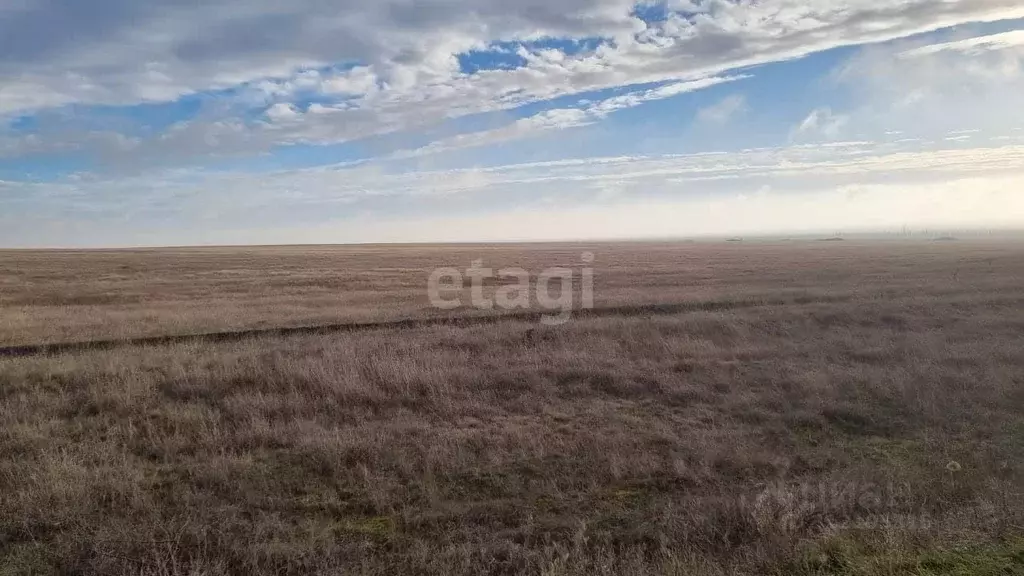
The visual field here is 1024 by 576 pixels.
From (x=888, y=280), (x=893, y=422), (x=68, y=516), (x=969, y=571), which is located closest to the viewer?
(x=969, y=571)

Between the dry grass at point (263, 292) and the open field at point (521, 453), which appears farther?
the dry grass at point (263, 292)

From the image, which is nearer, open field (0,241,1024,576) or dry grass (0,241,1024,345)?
open field (0,241,1024,576)

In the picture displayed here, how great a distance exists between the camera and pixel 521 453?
8648 mm

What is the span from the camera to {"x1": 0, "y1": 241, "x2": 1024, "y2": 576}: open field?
5.65 m

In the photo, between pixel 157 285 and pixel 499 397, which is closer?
pixel 499 397

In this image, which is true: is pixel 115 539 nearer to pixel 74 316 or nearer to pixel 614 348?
pixel 614 348

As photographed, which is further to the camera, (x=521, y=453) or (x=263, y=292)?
(x=263, y=292)

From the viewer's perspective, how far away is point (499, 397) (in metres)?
11.6

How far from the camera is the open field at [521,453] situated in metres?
5.65

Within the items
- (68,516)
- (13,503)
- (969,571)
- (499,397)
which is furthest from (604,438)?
(13,503)

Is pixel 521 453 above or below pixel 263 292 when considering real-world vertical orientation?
below

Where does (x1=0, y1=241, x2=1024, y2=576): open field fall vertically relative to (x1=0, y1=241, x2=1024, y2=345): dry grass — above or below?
below

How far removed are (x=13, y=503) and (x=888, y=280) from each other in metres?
44.3

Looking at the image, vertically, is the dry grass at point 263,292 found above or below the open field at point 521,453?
above
